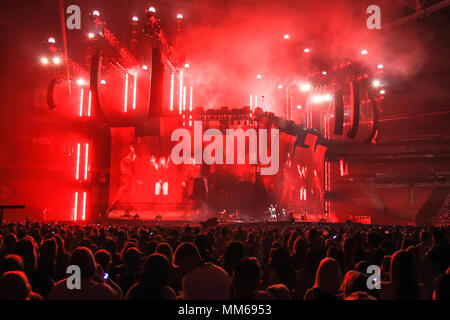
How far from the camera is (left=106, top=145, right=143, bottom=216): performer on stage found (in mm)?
34781

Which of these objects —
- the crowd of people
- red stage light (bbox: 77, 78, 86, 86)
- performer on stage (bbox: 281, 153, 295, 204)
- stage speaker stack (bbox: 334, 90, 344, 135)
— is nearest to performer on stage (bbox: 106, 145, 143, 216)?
red stage light (bbox: 77, 78, 86, 86)

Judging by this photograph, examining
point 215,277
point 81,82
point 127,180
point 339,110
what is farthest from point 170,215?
point 215,277

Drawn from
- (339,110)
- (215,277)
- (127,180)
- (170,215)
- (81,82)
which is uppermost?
(81,82)

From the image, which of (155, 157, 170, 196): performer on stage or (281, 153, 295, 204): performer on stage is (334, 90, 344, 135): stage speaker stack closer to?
(281, 153, 295, 204): performer on stage

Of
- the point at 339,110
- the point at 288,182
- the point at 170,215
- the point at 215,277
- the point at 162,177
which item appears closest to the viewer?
the point at 215,277

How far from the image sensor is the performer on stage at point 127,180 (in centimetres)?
3478

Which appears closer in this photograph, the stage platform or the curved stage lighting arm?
the curved stage lighting arm

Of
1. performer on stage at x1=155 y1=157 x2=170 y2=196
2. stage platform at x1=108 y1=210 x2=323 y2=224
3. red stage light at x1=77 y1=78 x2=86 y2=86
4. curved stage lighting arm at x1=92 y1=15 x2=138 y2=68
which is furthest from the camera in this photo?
red stage light at x1=77 y1=78 x2=86 y2=86

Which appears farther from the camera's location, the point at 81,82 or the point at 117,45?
the point at 81,82

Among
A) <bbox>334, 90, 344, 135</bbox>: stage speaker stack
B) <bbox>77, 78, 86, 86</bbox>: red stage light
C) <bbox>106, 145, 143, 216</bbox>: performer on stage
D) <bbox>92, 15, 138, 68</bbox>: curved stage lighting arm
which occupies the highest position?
<bbox>92, 15, 138, 68</bbox>: curved stage lighting arm

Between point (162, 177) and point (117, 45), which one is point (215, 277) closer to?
point (117, 45)

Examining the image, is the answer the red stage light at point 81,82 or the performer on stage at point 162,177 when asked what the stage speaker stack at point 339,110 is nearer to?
the performer on stage at point 162,177

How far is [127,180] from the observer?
35031 millimetres

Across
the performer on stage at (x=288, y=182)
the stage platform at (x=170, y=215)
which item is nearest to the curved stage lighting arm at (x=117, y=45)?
the stage platform at (x=170, y=215)
